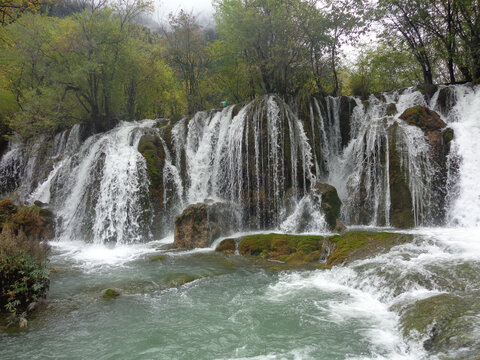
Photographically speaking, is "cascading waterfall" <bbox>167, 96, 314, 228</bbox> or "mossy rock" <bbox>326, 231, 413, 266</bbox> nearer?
"mossy rock" <bbox>326, 231, 413, 266</bbox>

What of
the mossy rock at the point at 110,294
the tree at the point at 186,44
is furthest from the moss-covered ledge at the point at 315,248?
the tree at the point at 186,44

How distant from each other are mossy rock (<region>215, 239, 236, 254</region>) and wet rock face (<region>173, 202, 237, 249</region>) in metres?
0.93

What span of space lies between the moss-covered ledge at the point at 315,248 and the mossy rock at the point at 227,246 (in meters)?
0.04

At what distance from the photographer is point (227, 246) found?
11.9m

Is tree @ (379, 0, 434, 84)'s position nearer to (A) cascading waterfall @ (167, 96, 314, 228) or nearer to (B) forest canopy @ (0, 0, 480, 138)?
(B) forest canopy @ (0, 0, 480, 138)

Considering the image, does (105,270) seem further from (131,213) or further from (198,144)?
(198,144)

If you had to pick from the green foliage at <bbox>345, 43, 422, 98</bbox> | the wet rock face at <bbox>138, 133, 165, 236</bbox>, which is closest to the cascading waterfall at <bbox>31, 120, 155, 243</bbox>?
the wet rock face at <bbox>138, 133, 165, 236</bbox>

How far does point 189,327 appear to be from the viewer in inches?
226

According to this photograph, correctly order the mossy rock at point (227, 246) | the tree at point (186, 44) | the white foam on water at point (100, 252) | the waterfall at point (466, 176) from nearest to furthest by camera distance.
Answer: the white foam on water at point (100, 252), the waterfall at point (466, 176), the mossy rock at point (227, 246), the tree at point (186, 44)

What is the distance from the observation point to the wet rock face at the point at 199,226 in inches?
504

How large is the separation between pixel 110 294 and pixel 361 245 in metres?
6.55

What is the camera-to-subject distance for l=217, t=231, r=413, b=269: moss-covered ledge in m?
8.71

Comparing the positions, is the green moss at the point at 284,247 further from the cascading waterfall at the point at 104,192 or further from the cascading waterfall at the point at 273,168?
the cascading waterfall at the point at 104,192

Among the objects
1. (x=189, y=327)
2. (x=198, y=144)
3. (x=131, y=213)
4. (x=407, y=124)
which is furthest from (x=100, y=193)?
(x=407, y=124)
